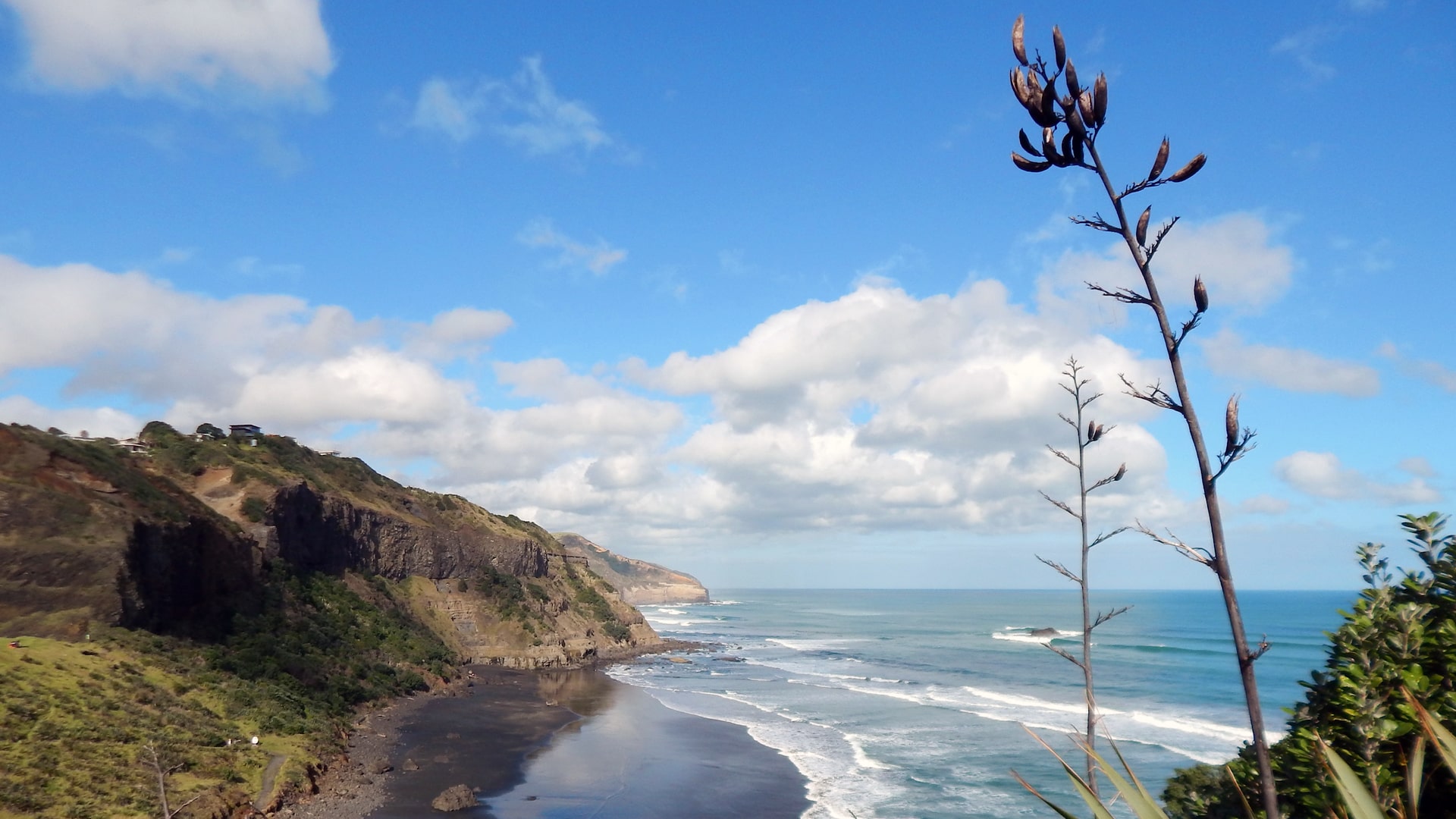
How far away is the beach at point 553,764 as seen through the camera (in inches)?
1083

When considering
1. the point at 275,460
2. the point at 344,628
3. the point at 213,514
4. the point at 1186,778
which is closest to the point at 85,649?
the point at 213,514

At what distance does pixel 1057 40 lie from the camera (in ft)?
12.4

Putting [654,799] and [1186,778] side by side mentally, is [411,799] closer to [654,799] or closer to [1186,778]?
[654,799]

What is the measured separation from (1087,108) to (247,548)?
54.5m

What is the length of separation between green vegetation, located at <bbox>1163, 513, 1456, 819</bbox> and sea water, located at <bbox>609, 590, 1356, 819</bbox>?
0.38 metres

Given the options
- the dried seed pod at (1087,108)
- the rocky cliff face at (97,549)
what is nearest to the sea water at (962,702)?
the dried seed pod at (1087,108)

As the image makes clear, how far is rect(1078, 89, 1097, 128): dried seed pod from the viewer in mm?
3914

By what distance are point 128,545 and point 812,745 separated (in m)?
32.2

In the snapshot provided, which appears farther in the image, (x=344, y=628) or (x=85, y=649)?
(x=344, y=628)

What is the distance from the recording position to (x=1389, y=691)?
4.98 m

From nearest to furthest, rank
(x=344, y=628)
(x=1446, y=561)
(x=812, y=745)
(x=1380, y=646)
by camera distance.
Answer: (x=1380, y=646), (x=1446, y=561), (x=812, y=745), (x=344, y=628)

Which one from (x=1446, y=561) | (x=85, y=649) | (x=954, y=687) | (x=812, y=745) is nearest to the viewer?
(x=1446, y=561)

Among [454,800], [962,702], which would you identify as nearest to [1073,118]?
[454,800]

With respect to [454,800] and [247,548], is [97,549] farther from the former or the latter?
[454,800]
